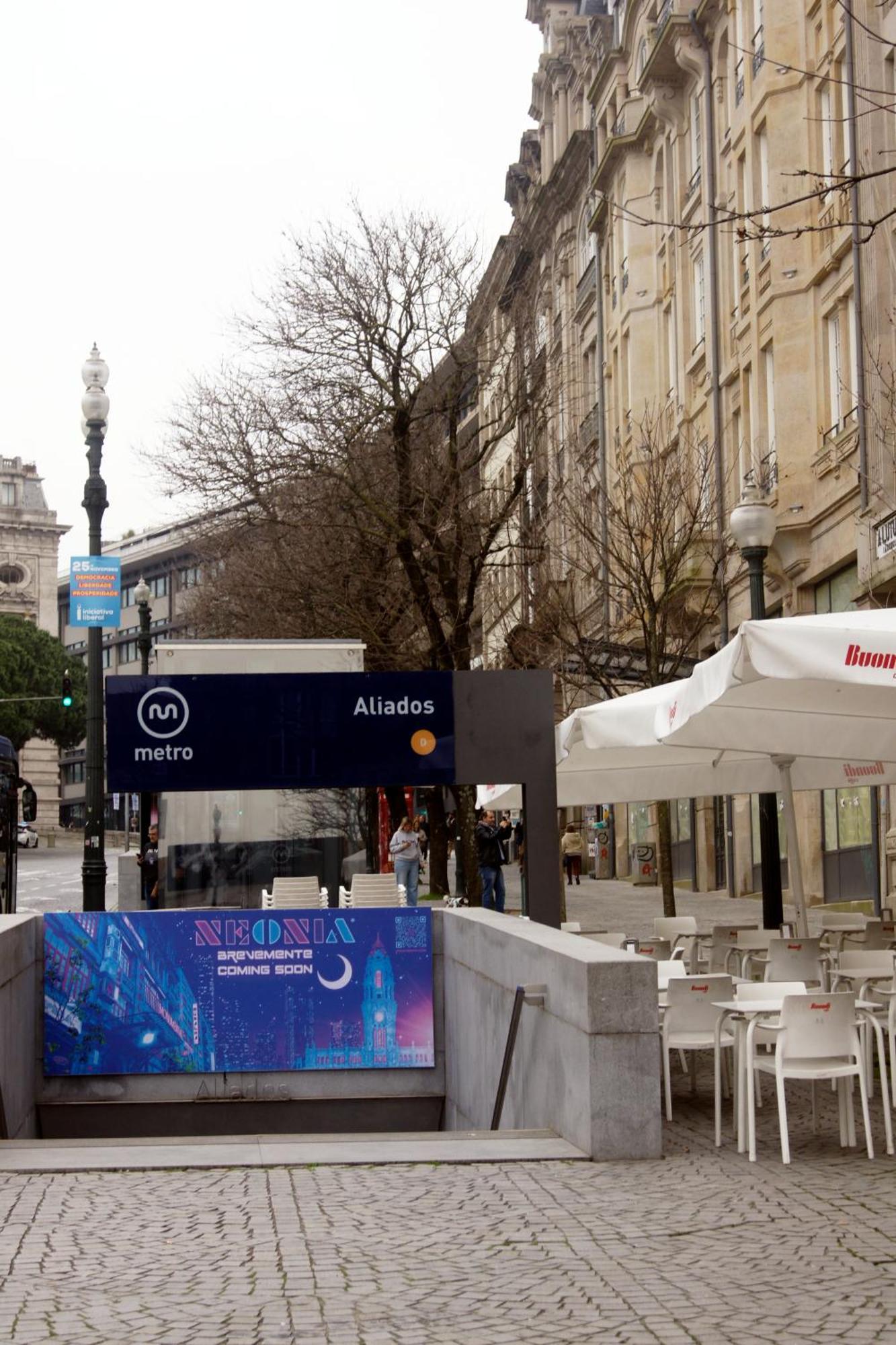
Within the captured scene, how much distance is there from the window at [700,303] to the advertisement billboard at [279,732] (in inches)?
941

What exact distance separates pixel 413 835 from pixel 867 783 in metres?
14.4

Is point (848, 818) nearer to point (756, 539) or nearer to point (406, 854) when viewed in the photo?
point (406, 854)

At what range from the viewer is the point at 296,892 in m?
19.5

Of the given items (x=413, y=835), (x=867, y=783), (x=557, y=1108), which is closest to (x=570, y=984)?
(x=557, y=1108)

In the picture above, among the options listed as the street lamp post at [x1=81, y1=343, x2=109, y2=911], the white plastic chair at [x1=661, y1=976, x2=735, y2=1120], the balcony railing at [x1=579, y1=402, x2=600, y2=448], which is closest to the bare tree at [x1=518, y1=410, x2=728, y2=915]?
the street lamp post at [x1=81, y1=343, x2=109, y2=911]

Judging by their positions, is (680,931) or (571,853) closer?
(680,931)

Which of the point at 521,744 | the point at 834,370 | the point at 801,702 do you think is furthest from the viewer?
the point at 834,370

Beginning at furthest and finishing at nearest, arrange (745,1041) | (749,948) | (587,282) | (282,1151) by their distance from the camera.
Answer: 1. (587,282)
2. (749,948)
3. (745,1041)
4. (282,1151)

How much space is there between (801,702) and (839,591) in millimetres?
17467

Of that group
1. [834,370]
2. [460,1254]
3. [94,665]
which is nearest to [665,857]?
[94,665]

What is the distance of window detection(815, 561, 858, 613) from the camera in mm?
29047

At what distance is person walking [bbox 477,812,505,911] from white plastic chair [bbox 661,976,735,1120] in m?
18.7

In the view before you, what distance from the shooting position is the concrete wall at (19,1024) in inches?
530

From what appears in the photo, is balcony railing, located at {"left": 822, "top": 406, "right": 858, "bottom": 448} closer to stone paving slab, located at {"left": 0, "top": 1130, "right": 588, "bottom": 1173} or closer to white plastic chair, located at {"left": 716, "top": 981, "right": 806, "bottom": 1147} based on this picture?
white plastic chair, located at {"left": 716, "top": 981, "right": 806, "bottom": 1147}
